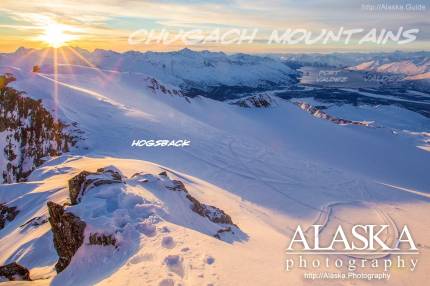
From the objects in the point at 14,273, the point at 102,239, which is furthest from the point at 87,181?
the point at 102,239

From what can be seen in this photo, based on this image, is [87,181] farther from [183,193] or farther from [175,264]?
[175,264]

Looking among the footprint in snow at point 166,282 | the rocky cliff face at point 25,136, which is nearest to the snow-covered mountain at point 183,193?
the footprint in snow at point 166,282

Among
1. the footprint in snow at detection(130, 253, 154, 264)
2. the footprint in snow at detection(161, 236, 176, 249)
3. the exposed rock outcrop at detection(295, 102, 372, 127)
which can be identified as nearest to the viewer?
the footprint in snow at detection(130, 253, 154, 264)

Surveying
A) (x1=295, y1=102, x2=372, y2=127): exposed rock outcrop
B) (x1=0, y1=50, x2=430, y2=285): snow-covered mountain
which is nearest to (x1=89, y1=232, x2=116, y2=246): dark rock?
(x1=0, y1=50, x2=430, y2=285): snow-covered mountain

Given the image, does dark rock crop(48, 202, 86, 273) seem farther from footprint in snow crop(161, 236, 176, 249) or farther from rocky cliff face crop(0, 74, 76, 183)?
rocky cliff face crop(0, 74, 76, 183)

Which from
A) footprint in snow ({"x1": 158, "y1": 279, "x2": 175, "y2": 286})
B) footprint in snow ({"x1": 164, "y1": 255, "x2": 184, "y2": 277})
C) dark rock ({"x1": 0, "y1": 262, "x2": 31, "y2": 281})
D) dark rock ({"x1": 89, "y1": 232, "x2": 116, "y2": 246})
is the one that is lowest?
dark rock ({"x1": 0, "y1": 262, "x2": 31, "y2": 281})

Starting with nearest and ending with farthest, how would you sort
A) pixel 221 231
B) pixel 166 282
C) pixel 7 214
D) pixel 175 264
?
pixel 166 282 < pixel 175 264 < pixel 221 231 < pixel 7 214
